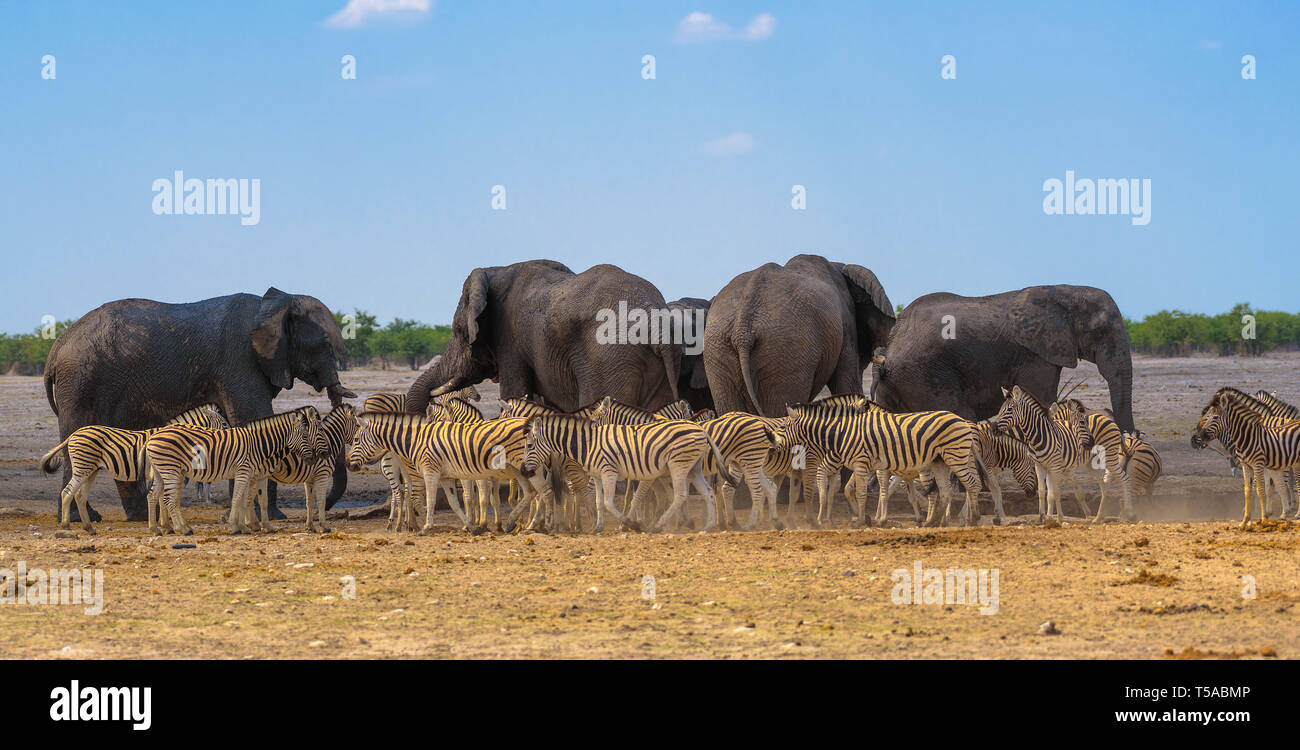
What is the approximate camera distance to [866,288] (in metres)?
20.4

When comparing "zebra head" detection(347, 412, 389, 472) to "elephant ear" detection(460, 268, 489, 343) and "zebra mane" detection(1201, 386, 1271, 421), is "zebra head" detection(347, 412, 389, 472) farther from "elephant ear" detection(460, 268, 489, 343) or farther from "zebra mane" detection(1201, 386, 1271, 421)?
"zebra mane" detection(1201, 386, 1271, 421)

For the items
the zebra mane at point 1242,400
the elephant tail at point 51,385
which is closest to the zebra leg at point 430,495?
the elephant tail at point 51,385

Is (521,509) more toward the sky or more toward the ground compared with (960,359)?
more toward the ground

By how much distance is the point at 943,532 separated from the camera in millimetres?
12953

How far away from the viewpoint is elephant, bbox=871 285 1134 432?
20.6 meters

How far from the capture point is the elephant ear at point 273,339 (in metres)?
18.5

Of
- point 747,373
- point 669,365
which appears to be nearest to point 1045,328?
point 747,373

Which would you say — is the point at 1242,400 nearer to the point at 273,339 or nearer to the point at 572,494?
the point at 572,494

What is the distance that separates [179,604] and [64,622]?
0.89 meters

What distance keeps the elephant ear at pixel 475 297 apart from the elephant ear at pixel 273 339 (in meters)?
2.31

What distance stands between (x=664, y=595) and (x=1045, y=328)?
12212 mm

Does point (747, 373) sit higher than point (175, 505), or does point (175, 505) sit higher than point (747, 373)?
point (747, 373)
